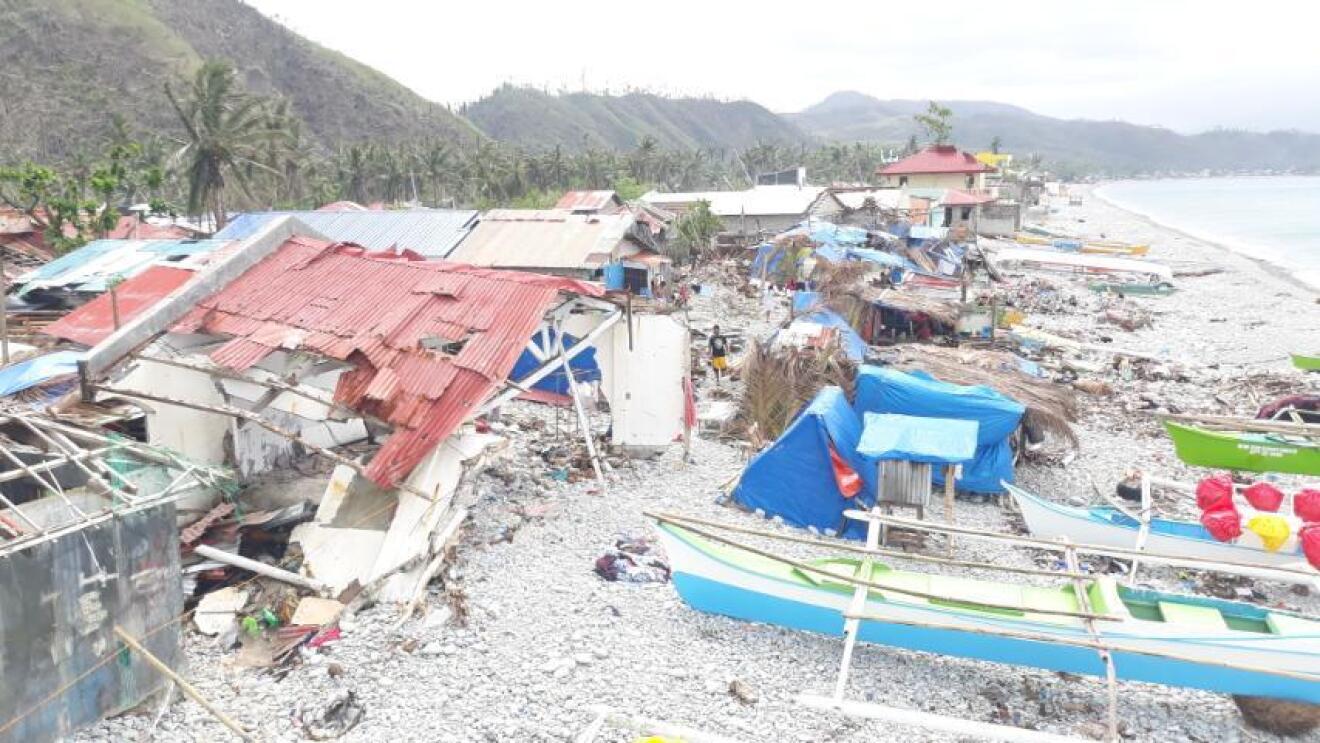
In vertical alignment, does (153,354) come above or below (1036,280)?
above

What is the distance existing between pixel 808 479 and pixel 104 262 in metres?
17.3

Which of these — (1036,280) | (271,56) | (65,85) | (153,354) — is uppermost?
(271,56)

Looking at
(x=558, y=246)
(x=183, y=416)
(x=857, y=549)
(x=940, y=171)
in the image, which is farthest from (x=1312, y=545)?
(x=940, y=171)

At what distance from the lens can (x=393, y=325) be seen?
12.0 meters

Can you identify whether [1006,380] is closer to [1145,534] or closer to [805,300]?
[1145,534]

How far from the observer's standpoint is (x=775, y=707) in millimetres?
8391

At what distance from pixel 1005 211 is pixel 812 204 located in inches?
1123

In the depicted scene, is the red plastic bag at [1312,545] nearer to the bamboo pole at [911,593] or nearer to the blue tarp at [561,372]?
the bamboo pole at [911,593]

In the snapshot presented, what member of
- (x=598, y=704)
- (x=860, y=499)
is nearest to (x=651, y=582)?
(x=598, y=704)

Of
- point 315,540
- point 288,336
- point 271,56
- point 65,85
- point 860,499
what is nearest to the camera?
point 315,540

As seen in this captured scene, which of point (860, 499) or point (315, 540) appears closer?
point (315, 540)

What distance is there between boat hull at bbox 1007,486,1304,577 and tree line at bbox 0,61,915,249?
29836 millimetres

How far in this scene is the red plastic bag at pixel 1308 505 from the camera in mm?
11227

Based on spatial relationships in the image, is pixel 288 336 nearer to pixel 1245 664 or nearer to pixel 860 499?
pixel 860 499
